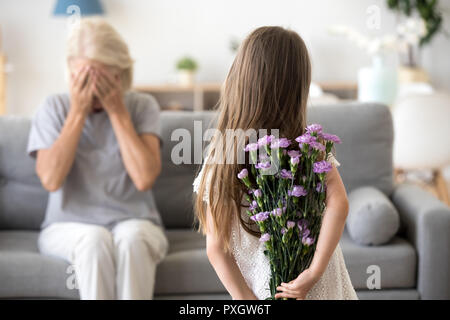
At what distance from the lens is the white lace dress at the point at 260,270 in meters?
0.97

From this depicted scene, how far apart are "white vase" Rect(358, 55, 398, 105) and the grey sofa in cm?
54

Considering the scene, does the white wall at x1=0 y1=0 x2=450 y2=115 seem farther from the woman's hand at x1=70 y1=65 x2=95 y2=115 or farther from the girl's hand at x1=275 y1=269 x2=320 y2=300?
the girl's hand at x1=275 y1=269 x2=320 y2=300

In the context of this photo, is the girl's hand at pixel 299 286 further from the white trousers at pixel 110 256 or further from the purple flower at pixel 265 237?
the white trousers at pixel 110 256

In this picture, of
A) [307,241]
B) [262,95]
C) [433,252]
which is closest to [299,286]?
[307,241]

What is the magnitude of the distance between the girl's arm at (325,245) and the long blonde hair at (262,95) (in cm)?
11

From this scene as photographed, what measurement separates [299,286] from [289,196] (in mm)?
130

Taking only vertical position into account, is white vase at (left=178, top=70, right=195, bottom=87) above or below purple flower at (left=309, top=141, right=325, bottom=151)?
below

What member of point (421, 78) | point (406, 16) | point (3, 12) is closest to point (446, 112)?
point (421, 78)

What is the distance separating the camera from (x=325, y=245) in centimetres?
88

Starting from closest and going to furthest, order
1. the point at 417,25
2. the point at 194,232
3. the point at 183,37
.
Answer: the point at 194,232 → the point at 417,25 → the point at 183,37

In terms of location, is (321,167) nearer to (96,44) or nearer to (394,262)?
(394,262)

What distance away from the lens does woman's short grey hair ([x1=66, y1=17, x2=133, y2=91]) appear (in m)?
1.83

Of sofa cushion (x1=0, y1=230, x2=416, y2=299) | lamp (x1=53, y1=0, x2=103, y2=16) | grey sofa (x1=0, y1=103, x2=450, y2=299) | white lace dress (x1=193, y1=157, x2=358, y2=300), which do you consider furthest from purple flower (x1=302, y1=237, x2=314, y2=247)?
lamp (x1=53, y1=0, x2=103, y2=16)

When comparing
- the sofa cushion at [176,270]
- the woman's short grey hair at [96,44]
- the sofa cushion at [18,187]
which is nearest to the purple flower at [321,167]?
the sofa cushion at [176,270]
